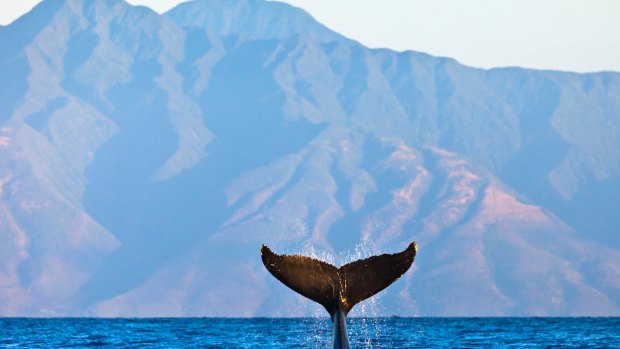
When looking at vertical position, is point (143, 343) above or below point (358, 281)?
above

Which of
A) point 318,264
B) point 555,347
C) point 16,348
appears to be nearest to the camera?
point 318,264

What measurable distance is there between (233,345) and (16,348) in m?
10.0

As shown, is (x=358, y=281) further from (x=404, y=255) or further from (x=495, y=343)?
(x=495, y=343)

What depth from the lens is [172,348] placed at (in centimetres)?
5209

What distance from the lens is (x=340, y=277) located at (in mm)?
22938

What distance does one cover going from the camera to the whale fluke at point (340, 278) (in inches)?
866

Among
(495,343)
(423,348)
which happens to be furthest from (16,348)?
(495,343)

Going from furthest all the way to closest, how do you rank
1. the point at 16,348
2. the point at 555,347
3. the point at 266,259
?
the point at 555,347
the point at 16,348
the point at 266,259

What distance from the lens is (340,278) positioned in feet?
75.3

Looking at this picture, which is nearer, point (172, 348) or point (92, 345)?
point (172, 348)

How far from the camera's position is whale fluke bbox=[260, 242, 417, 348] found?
72.2 ft

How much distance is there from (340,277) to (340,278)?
1.0 inches

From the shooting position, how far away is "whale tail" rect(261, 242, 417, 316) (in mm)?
21969

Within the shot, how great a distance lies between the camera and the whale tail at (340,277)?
21969 millimetres
